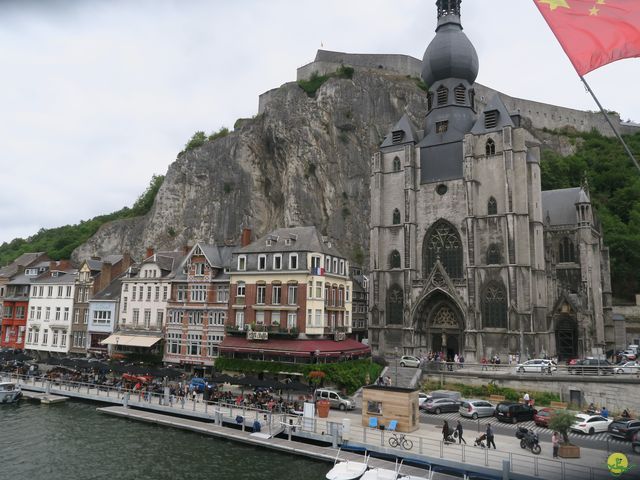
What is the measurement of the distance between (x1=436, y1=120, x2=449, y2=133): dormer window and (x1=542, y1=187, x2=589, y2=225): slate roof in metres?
14.7

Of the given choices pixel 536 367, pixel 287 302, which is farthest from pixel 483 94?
pixel 287 302

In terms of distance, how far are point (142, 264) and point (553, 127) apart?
8795cm

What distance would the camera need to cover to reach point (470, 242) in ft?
142

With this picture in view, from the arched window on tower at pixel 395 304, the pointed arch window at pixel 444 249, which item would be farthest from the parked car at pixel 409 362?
the pointed arch window at pixel 444 249

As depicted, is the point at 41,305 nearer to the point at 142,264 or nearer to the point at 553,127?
the point at 142,264

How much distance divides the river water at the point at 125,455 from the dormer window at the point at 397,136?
113 feet

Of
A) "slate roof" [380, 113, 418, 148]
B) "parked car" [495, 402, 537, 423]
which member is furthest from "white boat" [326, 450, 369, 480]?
"slate roof" [380, 113, 418, 148]

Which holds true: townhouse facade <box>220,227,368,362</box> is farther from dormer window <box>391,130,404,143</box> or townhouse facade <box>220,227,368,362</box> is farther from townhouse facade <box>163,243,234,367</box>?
dormer window <box>391,130,404,143</box>

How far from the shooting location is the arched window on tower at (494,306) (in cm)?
4150

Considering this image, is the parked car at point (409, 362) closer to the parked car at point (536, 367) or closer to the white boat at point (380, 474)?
the parked car at point (536, 367)

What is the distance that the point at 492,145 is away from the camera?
44.7 metres

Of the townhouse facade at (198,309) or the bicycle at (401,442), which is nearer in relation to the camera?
the bicycle at (401,442)

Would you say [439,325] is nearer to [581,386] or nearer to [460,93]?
[581,386]

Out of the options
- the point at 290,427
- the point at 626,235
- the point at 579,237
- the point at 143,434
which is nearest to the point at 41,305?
the point at 143,434
